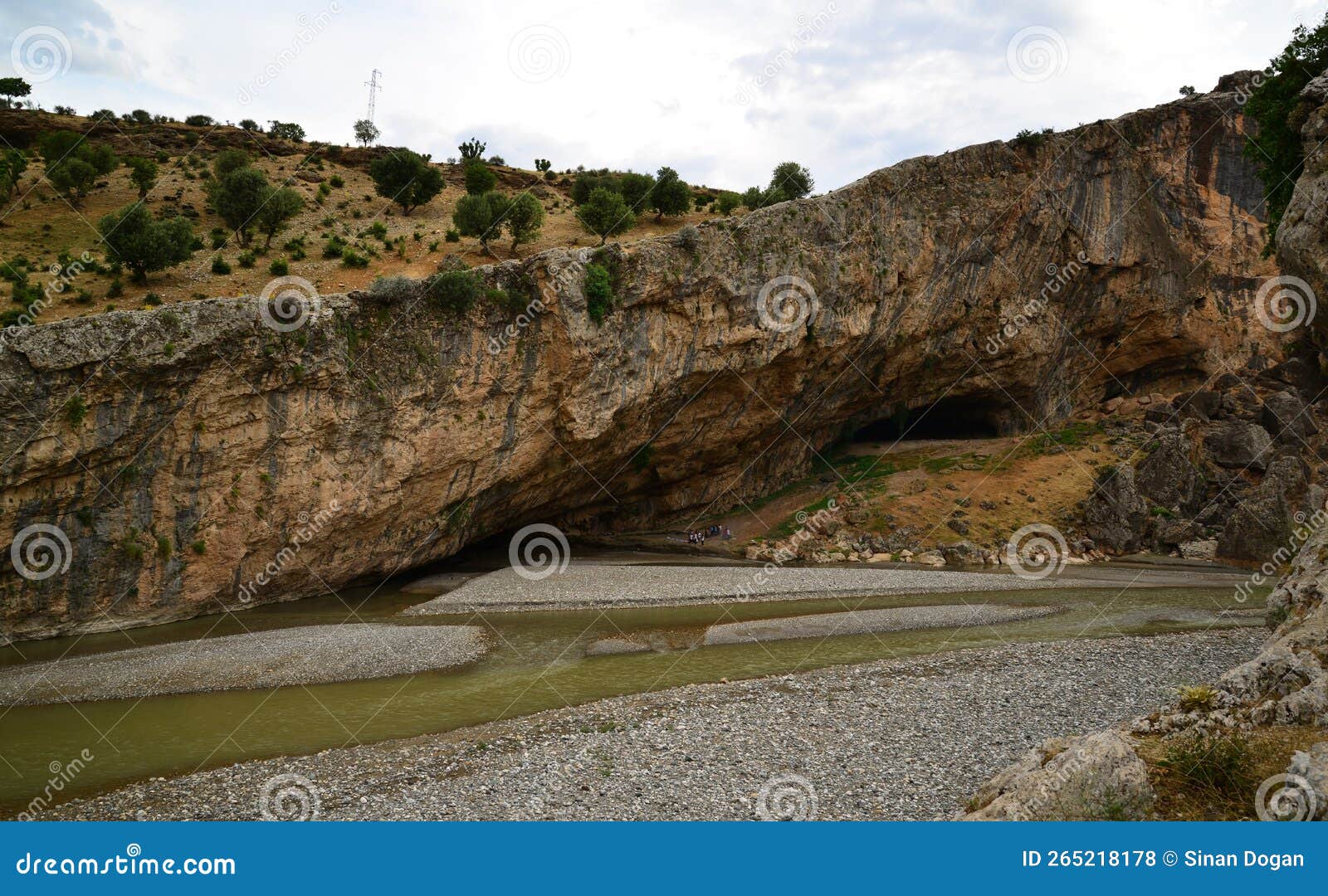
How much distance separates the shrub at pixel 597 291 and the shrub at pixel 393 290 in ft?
24.6

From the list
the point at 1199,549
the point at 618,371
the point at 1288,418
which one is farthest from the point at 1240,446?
the point at 618,371

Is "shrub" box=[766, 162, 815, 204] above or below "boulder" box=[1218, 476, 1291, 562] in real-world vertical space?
above

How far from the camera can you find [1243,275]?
55438 mm

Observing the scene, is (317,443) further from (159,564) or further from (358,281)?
(358,281)

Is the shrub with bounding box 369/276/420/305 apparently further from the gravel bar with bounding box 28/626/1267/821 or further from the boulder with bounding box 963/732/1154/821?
the boulder with bounding box 963/732/1154/821

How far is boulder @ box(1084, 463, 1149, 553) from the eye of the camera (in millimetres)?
40688

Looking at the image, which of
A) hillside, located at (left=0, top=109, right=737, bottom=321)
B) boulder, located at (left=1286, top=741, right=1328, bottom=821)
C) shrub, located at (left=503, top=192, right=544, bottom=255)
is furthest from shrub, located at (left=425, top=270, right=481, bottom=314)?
boulder, located at (left=1286, top=741, right=1328, bottom=821)

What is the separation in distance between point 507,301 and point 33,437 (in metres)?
17.0

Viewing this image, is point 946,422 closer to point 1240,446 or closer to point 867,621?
point 1240,446

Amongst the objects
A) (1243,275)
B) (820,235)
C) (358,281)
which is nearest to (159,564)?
(358,281)

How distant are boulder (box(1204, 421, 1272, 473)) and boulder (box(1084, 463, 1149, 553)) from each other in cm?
530

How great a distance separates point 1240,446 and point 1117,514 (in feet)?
27.4

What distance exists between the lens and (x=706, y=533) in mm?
44469

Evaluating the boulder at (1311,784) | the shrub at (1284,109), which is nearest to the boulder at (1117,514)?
the shrub at (1284,109)
